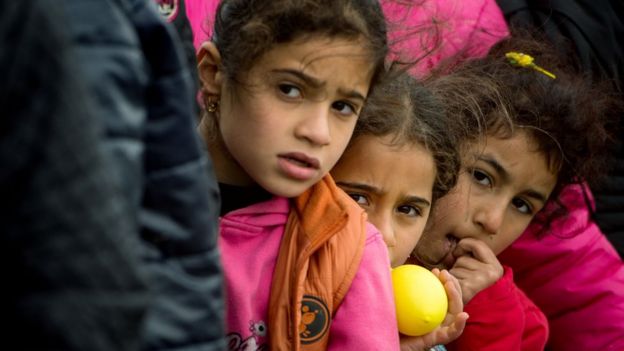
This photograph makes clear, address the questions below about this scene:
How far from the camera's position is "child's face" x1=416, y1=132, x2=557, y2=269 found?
2.19 meters

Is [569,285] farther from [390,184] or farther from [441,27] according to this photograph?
[390,184]

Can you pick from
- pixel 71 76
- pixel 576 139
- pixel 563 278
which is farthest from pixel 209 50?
pixel 563 278

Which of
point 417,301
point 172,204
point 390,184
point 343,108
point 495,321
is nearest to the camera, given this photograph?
point 172,204

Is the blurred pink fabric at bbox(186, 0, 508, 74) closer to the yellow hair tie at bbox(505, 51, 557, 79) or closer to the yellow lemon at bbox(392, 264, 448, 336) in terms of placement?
the yellow hair tie at bbox(505, 51, 557, 79)

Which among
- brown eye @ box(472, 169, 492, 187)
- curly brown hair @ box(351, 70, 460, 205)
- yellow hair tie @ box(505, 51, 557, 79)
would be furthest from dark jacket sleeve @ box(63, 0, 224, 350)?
yellow hair tie @ box(505, 51, 557, 79)

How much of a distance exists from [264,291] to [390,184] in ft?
1.33

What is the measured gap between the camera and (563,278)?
260 centimetres

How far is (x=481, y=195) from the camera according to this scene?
2.21 meters

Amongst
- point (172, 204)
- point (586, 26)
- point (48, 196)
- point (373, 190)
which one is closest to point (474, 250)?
point (373, 190)

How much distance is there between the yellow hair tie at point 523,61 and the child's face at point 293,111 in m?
0.92

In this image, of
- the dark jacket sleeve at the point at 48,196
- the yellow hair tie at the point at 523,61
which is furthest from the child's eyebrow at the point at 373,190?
the dark jacket sleeve at the point at 48,196

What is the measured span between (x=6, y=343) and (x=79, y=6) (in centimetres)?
29

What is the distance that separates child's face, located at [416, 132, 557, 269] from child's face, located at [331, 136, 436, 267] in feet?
0.93

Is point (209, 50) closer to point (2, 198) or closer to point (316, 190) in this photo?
point (316, 190)
